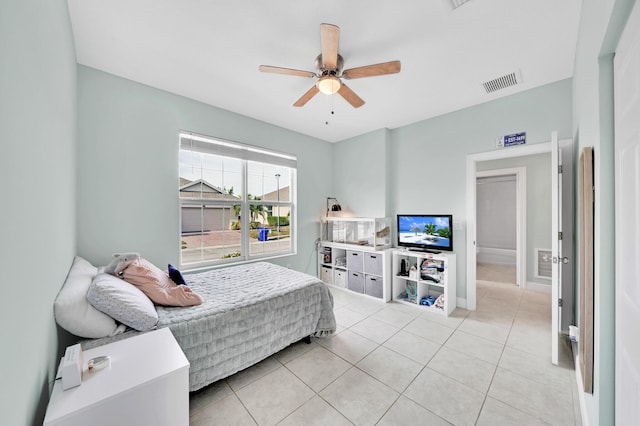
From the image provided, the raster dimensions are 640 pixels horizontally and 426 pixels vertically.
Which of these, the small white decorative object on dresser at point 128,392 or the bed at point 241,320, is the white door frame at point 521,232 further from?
the small white decorative object on dresser at point 128,392

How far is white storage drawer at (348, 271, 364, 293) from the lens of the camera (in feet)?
12.3

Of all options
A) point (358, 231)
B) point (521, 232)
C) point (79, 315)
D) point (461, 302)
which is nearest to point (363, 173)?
point (358, 231)

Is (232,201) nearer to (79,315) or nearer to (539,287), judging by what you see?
(79,315)

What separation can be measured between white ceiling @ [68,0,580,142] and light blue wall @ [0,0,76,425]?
600 millimetres

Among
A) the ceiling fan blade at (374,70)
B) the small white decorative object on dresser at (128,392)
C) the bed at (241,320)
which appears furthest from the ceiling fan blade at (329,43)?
the small white decorative object on dresser at (128,392)

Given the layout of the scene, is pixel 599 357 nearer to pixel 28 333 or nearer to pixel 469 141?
pixel 28 333

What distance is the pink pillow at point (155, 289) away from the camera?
1.81m

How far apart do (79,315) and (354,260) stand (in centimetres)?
321

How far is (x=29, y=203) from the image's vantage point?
2.86 ft

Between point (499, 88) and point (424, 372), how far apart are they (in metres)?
3.14

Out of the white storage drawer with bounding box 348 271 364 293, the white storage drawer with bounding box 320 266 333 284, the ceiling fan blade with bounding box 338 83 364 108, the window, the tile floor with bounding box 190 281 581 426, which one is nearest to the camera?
the tile floor with bounding box 190 281 581 426

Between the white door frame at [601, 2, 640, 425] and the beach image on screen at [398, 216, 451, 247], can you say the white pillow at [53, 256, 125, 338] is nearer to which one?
the white door frame at [601, 2, 640, 425]

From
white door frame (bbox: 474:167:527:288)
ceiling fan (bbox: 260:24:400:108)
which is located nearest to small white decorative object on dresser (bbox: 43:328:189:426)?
ceiling fan (bbox: 260:24:400:108)

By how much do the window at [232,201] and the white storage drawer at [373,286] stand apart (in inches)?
54.7
